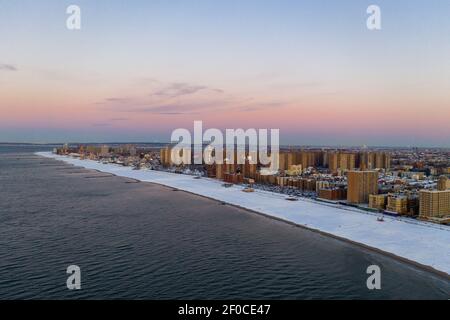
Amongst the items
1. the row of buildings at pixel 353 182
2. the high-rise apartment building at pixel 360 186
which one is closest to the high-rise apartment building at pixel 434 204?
the row of buildings at pixel 353 182

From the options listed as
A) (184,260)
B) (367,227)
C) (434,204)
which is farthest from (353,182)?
(184,260)

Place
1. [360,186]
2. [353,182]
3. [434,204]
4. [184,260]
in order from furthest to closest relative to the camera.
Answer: [353,182], [360,186], [434,204], [184,260]

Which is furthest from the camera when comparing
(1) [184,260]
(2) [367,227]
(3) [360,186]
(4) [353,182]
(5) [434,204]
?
(4) [353,182]

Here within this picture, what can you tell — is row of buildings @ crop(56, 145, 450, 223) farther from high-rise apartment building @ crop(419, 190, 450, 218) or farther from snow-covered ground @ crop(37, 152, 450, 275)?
snow-covered ground @ crop(37, 152, 450, 275)

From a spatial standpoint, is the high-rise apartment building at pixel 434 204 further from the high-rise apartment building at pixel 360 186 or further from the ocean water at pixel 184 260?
the ocean water at pixel 184 260

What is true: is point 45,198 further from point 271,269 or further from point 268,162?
point 268,162

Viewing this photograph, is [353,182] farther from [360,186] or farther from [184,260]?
[184,260]

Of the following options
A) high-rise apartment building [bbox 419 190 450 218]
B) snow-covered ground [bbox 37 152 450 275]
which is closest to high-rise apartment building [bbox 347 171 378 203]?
snow-covered ground [bbox 37 152 450 275]

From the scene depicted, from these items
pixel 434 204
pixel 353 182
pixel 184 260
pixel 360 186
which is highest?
pixel 353 182
